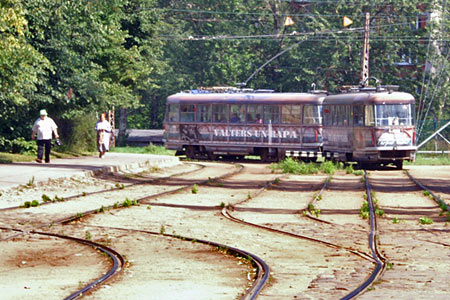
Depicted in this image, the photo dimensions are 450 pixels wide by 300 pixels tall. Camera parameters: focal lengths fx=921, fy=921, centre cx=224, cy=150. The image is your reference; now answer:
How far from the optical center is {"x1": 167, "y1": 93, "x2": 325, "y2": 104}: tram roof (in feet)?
135

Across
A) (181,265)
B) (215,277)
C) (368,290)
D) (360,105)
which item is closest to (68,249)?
(181,265)

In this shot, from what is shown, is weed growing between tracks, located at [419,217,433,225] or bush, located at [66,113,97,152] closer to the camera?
weed growing between tracks, located at [419,217,433,225]

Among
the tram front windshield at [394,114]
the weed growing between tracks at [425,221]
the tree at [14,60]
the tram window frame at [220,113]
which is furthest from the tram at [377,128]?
the weed growing between tracks at [425,221]

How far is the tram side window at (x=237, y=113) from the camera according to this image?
42.6m

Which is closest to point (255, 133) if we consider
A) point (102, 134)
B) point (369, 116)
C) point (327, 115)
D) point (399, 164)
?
point (327, 115)

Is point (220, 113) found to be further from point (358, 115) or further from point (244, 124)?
point (358, 115)

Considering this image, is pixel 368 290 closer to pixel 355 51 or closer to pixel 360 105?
pixel 360 105

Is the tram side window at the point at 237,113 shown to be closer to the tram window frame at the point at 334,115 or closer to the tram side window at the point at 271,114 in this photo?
the tram side window at the point at 271,114

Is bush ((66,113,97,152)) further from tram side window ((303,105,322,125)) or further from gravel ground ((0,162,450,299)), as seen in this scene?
gravel ground ((0,162,450,299))

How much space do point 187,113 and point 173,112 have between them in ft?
3.49

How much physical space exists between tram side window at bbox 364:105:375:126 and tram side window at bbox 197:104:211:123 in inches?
380

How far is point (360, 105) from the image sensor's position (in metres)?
36.5

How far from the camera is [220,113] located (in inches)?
1698

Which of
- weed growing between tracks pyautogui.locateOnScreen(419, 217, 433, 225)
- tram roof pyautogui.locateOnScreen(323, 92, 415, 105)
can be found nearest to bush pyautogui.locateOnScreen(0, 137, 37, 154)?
tram roof pyautogui.locateOnScreen(323, 92, 415, 105)
